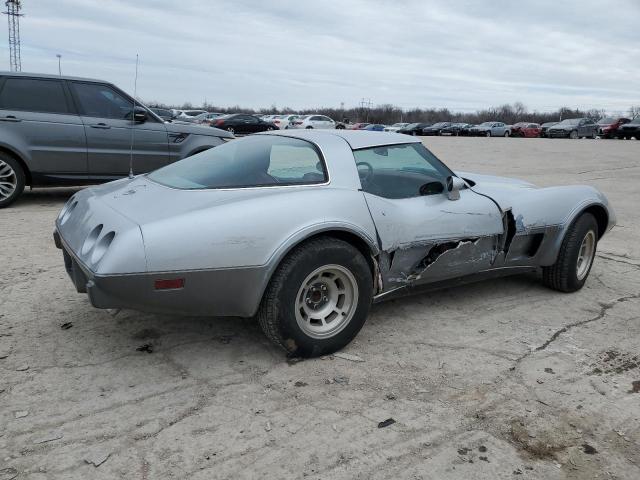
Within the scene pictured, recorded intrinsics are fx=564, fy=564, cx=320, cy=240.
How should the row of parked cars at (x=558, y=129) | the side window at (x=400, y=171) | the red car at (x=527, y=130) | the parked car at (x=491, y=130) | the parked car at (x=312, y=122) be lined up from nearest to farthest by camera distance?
1. the side window at (x=400, y=171)
2. the row of parked cars at (x=558, y=129)
3. the parked car at (x=312, y=122)
4. the red car at (x=527, y=130)
5. the parked car at (x=491, y=130)

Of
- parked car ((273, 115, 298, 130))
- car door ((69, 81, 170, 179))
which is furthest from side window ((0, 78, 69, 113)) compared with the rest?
parked car ((273, 115, 298, 130))

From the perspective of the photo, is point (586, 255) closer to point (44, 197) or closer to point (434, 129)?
point (44, 197)

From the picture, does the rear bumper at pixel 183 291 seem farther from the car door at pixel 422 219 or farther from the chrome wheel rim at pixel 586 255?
the chrome wheel rim at pixel 586 255

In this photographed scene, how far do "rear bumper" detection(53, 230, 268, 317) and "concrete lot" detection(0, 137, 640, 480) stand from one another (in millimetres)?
404

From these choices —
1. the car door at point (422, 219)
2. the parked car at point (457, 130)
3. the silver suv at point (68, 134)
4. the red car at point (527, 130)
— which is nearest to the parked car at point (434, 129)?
the parked car at point (457, 130)

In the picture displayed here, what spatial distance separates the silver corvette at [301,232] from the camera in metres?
2.83

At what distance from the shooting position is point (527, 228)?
4238mm

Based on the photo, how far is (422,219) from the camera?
3656 millimetres

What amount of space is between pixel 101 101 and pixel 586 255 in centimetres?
637

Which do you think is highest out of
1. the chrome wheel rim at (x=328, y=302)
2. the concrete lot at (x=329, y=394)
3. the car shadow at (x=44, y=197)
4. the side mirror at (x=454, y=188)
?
the side mirror at (x=454, y=188)

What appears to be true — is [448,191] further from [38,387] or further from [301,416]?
[38,387]

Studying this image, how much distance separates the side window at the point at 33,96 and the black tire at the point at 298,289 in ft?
19.0

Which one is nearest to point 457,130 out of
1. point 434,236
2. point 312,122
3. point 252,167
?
point 312,122

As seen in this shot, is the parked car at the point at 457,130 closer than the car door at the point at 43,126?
No
